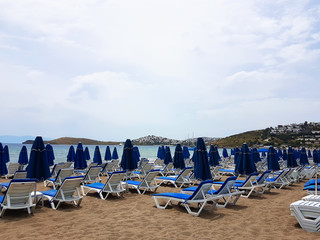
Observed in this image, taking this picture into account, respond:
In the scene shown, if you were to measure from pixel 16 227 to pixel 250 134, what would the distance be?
8142cm

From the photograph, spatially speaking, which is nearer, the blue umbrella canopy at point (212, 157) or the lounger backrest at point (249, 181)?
the lounger backrest at point (249, 181)

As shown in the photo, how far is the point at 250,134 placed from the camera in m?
80.2

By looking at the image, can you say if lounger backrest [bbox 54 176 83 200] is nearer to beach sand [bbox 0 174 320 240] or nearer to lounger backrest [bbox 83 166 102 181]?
beach sand [bbox 0 174 320 240]

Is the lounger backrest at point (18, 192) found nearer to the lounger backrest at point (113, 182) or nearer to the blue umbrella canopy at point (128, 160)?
the lounger backrest at point (113, 182)

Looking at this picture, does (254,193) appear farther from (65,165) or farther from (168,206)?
(65,165)

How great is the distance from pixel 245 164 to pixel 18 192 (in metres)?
7.91

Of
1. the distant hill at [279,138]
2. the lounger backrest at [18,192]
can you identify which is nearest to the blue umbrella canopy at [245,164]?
the lounger backrest at [18,192]

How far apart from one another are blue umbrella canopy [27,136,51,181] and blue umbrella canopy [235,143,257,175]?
703 cm

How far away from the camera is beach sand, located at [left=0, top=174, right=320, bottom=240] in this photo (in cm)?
442

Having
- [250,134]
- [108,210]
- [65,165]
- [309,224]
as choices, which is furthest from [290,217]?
[250,134]

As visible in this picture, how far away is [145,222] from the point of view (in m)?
5.19

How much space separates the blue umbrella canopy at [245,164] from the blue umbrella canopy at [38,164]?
703 cm

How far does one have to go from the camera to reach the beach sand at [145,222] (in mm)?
4422

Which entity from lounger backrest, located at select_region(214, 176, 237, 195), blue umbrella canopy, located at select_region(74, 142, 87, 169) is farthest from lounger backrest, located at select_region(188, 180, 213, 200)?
blue umbrella canopy, located at select_region(74, 142, 87, 169)
